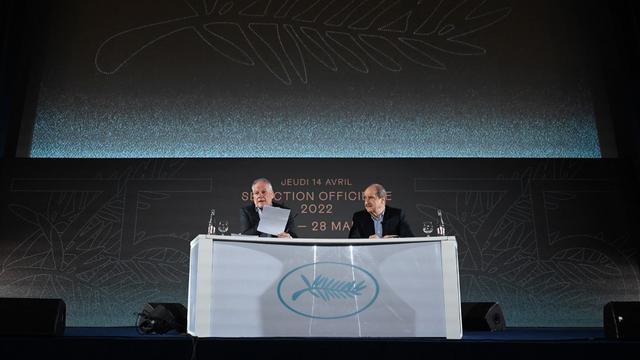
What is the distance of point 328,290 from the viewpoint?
10.8 feet

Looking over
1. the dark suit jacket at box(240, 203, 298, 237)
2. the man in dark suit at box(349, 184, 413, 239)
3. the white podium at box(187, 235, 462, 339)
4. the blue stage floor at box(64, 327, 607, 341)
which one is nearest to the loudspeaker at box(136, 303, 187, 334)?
the blue stage floor at box(64, 327, 607, 341)

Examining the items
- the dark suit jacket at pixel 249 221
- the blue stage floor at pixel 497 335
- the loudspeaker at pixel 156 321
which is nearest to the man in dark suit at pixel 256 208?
the dark suit jacket at pixel 249 221

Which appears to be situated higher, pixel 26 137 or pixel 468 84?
pixel 468 84

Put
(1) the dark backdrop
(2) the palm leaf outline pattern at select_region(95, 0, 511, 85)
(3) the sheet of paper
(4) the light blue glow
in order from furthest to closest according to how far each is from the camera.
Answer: (2) the palm leaf outline pattern at select_region(95, 0, 511, 85), (4) the light blue glow, (1) the dark backdrop, (3) the sheet of paper

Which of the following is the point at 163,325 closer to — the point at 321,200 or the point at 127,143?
the point at 321,200

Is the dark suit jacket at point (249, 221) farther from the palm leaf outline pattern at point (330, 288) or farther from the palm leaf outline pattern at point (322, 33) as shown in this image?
the palm leaf outline pattern at point (322, 33)

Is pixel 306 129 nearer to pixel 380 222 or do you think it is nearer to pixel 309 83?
pixel 309 83

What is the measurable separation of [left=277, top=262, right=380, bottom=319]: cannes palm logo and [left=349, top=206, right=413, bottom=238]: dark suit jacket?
1.21 meters

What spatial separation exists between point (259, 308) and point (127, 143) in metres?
3.49

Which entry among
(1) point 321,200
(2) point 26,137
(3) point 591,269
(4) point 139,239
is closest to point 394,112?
(1) point 321,200

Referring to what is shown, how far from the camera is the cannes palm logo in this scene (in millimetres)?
3260

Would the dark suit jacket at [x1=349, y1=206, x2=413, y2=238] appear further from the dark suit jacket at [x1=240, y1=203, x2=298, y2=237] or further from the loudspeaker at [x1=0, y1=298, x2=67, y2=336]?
the loudspeaker at [x1=0, y1=298, x2=67, y2=336]

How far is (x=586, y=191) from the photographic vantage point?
5.92 m

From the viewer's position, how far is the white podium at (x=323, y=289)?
324 cm
